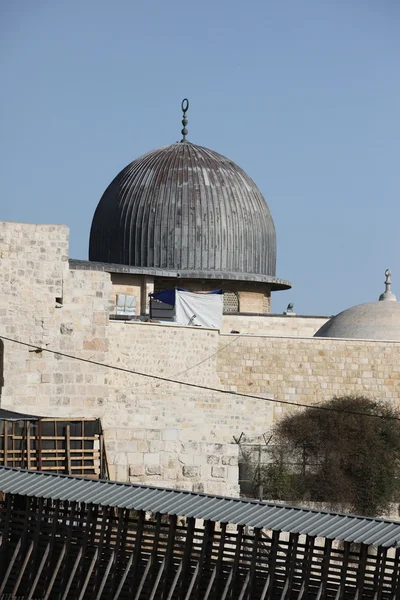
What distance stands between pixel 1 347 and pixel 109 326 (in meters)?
2.89

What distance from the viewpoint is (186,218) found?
29.6 m

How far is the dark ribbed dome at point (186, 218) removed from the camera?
29578 mm

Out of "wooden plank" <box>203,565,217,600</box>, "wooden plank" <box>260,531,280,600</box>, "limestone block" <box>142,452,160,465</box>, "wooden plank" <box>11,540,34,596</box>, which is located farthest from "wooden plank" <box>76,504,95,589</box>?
"limestone block" <box>142,452,160,465</box>

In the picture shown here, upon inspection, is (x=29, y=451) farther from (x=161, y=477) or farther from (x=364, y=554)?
(x=364, y=554)

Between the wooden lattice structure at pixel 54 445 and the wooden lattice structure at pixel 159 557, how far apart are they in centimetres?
430

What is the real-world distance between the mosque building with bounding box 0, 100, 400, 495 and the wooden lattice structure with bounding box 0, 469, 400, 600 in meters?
5.53

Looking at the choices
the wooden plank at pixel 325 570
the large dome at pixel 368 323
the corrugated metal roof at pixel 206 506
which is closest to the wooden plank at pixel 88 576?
the corrugated metal roof at pixel 206 506

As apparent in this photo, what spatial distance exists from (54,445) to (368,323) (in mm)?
9305

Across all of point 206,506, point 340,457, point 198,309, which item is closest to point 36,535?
point 206,506

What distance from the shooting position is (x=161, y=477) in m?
18.5

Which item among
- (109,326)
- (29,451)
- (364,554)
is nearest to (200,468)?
(29,451)

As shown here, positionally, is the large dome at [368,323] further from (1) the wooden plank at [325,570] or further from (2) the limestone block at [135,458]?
(1) the wooden plank at [325,570]

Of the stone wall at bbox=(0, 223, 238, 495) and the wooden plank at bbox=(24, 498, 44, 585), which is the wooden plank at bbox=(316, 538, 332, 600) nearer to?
the wooden plank at bbox=(24, 498, 44, 585)

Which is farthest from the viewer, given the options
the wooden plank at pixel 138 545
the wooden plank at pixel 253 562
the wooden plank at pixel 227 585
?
the wooden plank at pixel 138 545
